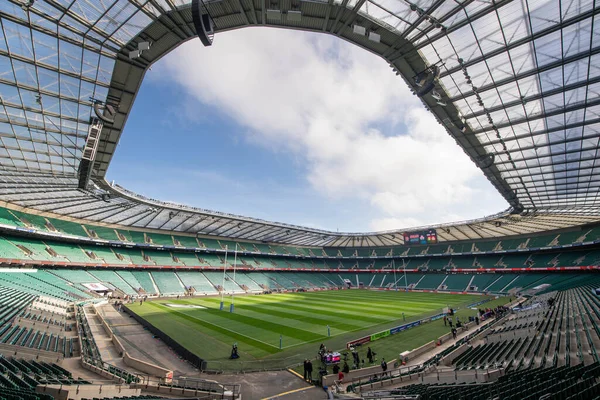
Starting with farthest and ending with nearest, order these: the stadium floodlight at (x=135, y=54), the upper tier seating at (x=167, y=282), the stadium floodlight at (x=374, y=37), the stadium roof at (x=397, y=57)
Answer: the upper tier seating at (x=167, y=282)
the stadium floodlight at (x=135, y=54)
the stadium floodlight at (x=374, y=37)
the stadium roof at (x=397, y=57)

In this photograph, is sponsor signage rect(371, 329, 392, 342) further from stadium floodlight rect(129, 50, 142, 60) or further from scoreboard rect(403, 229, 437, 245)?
scoreboard rect(403, 229, 437, 245)

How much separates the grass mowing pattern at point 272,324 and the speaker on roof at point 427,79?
63.5ft

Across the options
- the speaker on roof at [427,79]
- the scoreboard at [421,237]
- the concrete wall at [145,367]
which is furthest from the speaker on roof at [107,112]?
the scoreboard at [421,237]

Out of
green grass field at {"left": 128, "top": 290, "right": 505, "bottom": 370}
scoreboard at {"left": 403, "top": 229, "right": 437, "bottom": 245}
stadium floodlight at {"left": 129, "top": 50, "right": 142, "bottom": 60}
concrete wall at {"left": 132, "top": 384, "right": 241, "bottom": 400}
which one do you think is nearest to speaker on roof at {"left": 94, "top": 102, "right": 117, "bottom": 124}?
stadium floodlight at {"left": 129, "top": 50, "right": 142, "bottom": 60}

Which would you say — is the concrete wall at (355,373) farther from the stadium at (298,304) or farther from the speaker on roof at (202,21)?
the speaker on roof at (202,21)

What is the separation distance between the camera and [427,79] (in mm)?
16625

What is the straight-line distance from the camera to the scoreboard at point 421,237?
6575cm

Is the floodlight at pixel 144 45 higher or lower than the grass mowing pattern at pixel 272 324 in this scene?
higher

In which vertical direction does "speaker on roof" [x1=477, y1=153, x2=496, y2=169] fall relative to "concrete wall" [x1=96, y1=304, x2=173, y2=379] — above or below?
above

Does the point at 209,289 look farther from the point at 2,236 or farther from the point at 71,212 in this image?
the point at 2,236

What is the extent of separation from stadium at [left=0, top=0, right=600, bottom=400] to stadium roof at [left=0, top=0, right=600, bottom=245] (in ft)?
0.32

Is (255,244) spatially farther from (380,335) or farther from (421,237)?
(380,335)

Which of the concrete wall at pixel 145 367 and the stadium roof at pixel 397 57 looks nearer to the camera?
the stadium roof at pixel 397 57

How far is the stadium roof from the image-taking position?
13.2 metres
